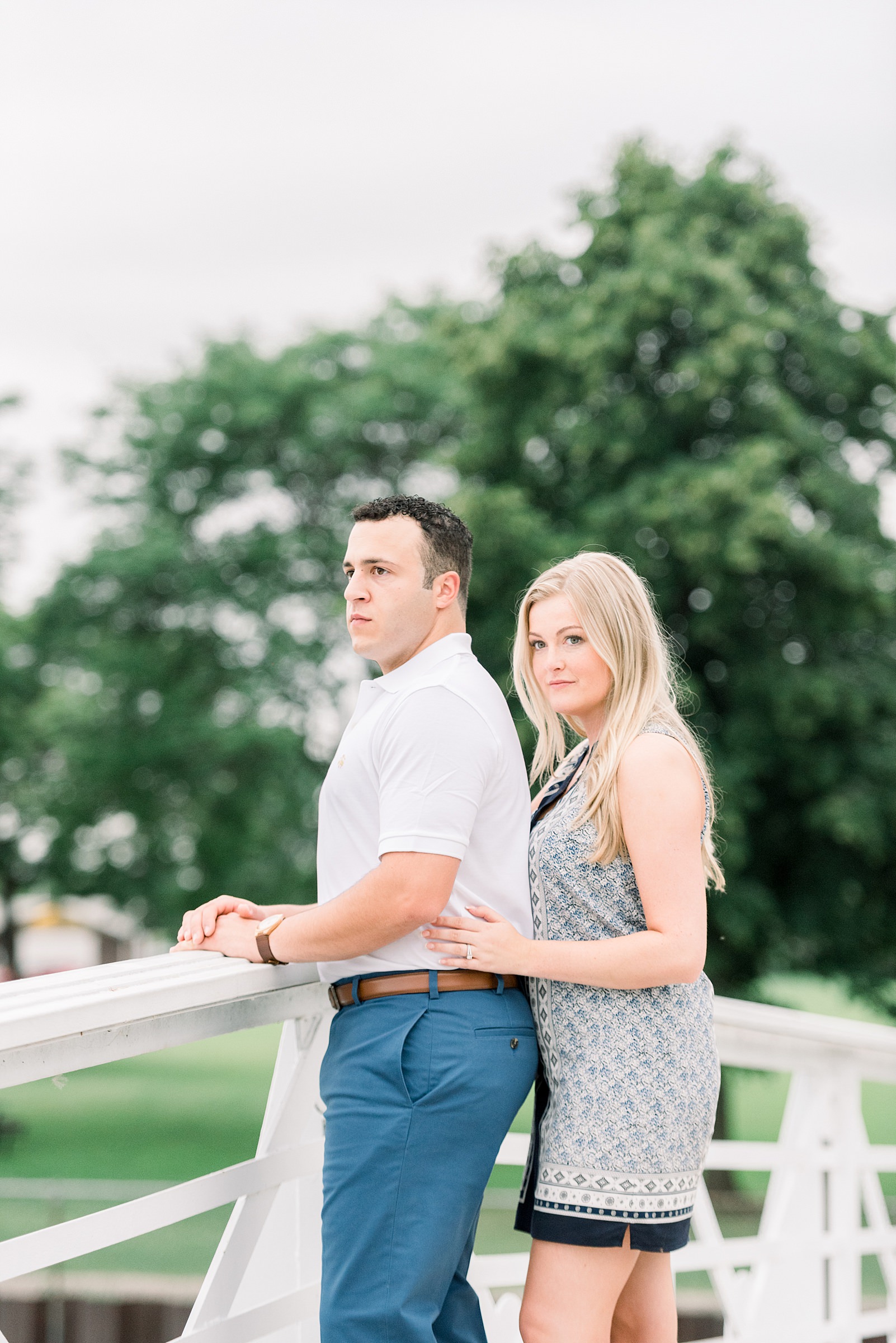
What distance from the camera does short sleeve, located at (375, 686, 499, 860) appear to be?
1698 mm

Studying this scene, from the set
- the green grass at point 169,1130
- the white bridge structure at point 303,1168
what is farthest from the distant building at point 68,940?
the white bridge structure at point 303,1168

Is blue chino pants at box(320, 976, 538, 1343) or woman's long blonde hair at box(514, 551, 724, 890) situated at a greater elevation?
woman's long blonde hair at box(514, 551, 724, 890)

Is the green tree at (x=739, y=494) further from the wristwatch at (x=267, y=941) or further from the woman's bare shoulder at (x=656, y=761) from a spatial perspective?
the wristwatch at (x=267, y=941)

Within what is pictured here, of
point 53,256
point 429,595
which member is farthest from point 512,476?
point 53,256

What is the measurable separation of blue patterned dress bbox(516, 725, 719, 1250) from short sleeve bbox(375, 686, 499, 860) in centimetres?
23

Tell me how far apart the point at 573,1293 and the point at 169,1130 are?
27.8m

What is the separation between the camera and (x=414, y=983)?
1.78m

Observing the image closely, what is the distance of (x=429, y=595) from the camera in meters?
1.99

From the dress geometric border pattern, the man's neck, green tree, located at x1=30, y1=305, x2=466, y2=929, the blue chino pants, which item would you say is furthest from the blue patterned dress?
green tree, located at x1=30, y1=305, x2=466, y2=929

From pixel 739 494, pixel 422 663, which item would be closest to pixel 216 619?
pixel 739 494

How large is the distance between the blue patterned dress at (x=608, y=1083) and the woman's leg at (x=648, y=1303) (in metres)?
0.11

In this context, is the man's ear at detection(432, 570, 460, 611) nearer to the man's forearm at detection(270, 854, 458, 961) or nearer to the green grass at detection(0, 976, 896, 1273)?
the man's forearm at detection(270, 854, 458, 961)

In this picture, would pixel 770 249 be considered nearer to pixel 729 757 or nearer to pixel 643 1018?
pixel 729 757

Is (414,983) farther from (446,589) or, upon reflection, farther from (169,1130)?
(169,1130)
